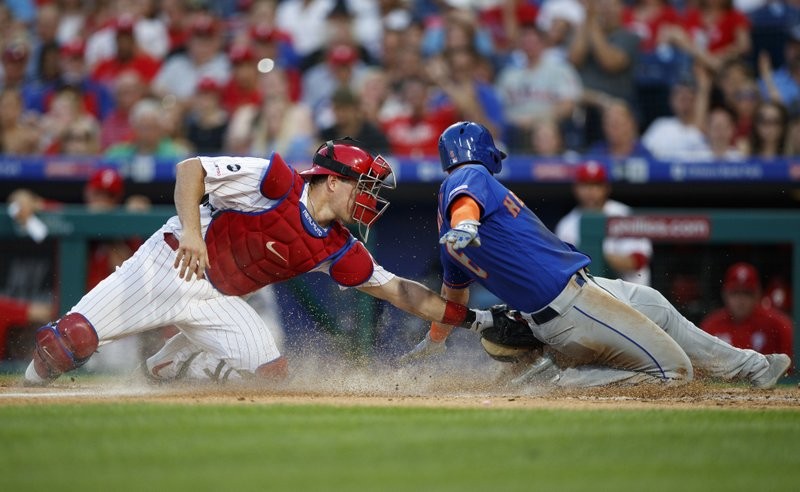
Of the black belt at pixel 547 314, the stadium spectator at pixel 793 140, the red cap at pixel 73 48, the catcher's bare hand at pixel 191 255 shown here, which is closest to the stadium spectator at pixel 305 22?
the red cap at pixel 73 48

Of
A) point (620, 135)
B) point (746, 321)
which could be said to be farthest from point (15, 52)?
point (746, 321)

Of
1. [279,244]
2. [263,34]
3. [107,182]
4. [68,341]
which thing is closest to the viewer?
[68,341]

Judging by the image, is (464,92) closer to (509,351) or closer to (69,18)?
(509,351)

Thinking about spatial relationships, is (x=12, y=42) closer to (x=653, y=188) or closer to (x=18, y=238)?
(x=18, y=238)

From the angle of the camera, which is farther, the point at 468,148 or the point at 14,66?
the point at 14,66

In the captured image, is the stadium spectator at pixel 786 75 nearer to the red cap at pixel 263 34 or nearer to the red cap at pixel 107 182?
the red cap at pixel 263 34

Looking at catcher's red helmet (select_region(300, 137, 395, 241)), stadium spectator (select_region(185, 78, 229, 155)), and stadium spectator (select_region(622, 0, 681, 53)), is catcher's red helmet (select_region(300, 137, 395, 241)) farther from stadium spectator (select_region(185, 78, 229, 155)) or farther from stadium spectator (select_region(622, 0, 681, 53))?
stadium spectator (select_region(622, 0, 681, 53))

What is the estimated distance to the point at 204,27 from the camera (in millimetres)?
11438

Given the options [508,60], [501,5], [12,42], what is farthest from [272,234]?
[12,42]

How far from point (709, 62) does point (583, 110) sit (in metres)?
1.19

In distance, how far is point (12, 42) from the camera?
12.0m

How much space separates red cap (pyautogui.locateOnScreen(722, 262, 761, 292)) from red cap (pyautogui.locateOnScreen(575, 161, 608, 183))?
120 cm

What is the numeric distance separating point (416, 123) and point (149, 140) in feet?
7.88

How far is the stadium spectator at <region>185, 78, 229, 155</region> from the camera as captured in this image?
1034 cm
